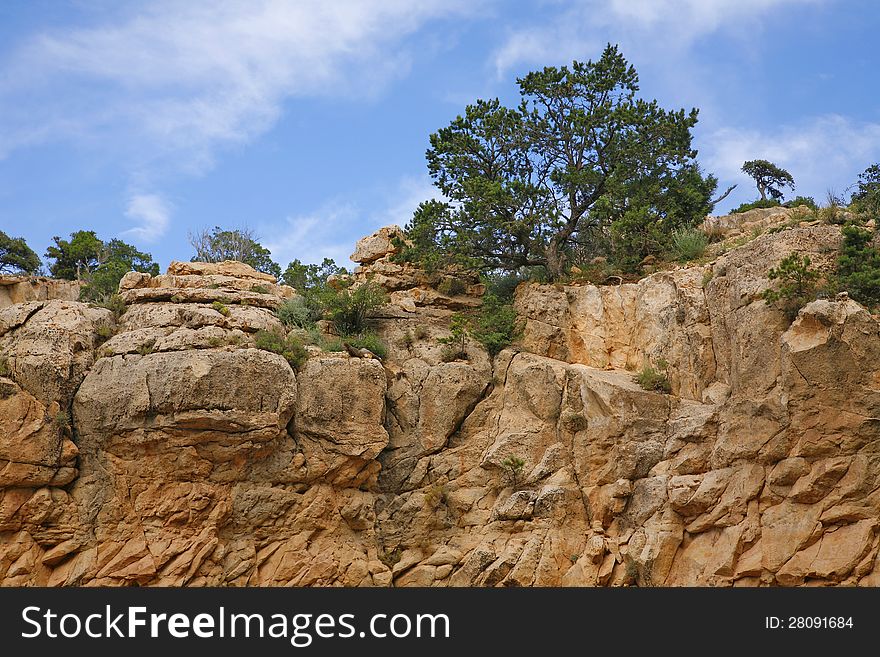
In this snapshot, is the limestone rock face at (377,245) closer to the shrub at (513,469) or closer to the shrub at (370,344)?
the shrub at (370,344)

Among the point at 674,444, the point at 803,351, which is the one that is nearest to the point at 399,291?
the point at 674,444

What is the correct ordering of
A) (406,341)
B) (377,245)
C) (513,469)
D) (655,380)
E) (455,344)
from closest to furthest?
(655,380) < (513,469) < (455,344) < (406,341) < (377,245)

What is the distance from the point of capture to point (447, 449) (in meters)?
22.3

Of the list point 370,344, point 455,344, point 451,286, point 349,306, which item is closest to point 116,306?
point 349,306

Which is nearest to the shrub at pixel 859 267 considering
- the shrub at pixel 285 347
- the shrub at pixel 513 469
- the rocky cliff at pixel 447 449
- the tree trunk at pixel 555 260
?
the rocky cliff at pixel 447 449

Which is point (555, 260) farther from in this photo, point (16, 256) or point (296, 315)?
point (16, 256)

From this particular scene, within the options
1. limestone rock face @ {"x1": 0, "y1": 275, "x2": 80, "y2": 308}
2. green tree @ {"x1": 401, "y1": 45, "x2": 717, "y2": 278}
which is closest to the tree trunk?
green tree @ {"x1": 401, "y1": 45, "x2": 717, "y2": 278}

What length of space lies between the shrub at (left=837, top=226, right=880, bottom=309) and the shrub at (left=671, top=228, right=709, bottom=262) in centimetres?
522

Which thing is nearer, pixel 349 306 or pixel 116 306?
pixel 116 306

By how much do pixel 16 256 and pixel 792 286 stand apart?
3366 cm

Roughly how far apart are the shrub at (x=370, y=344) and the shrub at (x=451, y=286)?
13.9 feet

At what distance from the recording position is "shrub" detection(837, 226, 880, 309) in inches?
730

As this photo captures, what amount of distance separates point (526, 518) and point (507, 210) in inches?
412

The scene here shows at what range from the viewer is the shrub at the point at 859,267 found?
60.8ft
